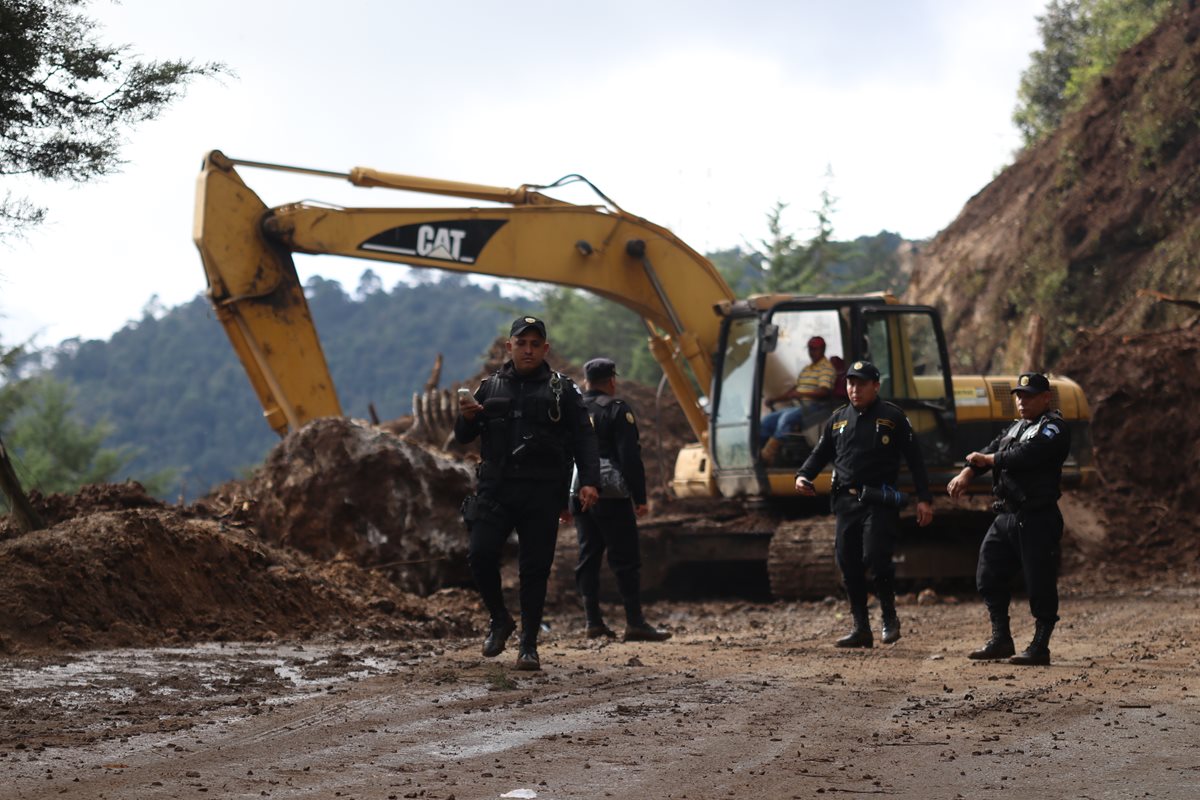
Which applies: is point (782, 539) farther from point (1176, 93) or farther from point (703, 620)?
point (1176, 93)

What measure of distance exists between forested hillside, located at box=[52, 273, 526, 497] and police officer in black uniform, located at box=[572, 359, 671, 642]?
3908 inches

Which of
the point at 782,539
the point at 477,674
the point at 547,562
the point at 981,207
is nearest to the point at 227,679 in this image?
the point at 477,674

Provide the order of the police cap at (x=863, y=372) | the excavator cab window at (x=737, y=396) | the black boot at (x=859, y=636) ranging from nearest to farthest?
1. the police cap at (x=863, y=372)
2. the black boot at (x=859, y=636)
3. the excavator cab window at (x=737, y=396)

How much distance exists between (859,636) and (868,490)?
102 cm

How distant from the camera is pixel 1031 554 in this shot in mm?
9234

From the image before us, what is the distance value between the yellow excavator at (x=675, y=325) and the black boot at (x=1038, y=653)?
608 centimetres

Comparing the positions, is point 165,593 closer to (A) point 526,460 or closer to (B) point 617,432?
(B) point 617,432

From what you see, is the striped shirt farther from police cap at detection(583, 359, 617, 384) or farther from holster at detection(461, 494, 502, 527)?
holster at detection(461, 494, 502, 527)

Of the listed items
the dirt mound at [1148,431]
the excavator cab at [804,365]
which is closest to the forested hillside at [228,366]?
the dirt mound at [1148,431]

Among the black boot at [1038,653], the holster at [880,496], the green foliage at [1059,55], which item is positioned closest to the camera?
the black boot at [1038,653]

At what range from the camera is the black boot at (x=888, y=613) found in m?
10.4

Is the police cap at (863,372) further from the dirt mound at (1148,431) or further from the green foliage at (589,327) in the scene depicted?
the green foliage at (589,327)

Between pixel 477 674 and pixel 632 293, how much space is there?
28.7ft

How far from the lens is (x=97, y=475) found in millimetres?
47875
